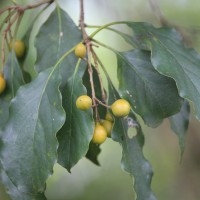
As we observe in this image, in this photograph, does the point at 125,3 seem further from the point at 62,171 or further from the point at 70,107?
the point at 70,107

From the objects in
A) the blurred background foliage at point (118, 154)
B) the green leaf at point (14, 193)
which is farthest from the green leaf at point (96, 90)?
the blurred background foliage at point (118, 154)

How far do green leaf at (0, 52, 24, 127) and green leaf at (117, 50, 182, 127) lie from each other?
445 millimetres

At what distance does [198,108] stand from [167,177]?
8.53ft

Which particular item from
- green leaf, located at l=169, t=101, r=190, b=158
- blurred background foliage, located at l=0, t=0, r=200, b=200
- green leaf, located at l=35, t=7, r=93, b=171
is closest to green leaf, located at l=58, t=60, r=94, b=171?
green leaf, located at l=35, t=7, r=93, b=171

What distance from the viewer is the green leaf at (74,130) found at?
5.11 ft

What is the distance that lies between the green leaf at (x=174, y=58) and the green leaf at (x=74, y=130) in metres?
0.28

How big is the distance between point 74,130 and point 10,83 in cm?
42

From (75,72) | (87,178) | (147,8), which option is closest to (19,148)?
(75,72)

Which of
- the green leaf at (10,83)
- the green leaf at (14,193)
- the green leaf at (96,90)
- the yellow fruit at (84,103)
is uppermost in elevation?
the yellow fruit at (84,103)

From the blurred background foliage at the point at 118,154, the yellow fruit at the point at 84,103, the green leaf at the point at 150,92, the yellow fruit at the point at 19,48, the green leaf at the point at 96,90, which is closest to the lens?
the yellow fruit at the point at 84,103

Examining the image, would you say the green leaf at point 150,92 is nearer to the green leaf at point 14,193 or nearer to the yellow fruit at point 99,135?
the yellow fruit at point 99,135

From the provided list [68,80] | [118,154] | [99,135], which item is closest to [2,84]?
[68,80]

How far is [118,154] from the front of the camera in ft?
13.9

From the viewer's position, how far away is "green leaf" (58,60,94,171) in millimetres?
1558
